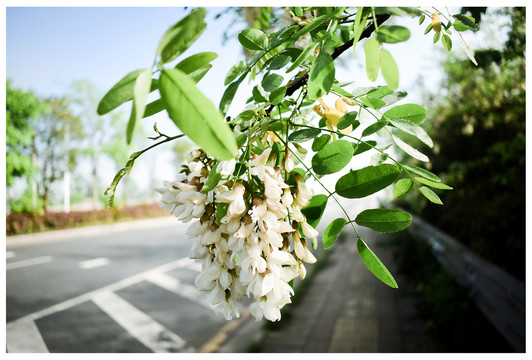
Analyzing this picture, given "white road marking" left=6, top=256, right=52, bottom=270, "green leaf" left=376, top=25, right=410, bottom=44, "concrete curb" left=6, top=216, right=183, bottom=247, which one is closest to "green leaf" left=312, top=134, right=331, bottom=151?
"green leaf" left=376, top=25, right=410, bottom=44

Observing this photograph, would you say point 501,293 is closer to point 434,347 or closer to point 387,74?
point 434,347

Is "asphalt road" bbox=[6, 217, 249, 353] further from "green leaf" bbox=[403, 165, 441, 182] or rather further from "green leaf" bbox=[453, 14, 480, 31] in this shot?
"green leaf" bbox=[453, 14, 480, 31]

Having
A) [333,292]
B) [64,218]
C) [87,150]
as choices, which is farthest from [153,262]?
[87,150]

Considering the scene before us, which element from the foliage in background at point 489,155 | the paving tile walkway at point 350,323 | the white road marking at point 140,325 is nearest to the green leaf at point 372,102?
the foliage in background at point 489,155

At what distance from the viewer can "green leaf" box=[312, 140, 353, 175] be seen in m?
0.57

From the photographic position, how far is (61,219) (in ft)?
31.8

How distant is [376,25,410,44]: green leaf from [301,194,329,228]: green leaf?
266 millimetres

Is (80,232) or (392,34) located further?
(80,232)

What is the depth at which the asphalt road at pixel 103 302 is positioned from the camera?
3.63 metres

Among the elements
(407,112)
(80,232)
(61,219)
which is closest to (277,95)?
(407,112)

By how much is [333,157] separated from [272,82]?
147 mm

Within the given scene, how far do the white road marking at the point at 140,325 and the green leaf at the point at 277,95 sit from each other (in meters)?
3.50

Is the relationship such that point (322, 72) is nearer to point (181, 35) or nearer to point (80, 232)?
point (181, 35)

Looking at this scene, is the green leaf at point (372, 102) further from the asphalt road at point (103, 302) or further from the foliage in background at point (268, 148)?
the asphalt road at point (103, 302)
